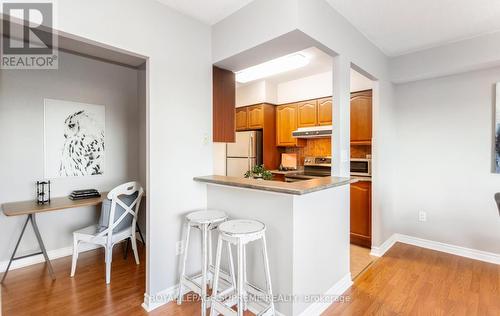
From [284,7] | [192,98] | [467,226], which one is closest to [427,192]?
[467,226]

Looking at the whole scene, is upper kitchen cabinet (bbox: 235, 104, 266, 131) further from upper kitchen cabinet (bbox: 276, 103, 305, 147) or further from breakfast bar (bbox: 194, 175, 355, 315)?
breakfast bar (bbox: 194, 175, 355, 315)

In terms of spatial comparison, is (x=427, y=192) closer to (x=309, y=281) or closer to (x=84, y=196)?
(x=309, y=281)

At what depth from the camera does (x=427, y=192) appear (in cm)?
321

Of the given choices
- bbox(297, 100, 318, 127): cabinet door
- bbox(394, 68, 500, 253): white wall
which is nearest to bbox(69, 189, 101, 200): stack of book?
bbox(297, 100, 318, 127): cabinet door

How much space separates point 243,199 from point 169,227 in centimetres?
68

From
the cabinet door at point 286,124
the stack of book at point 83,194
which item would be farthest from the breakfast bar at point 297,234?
the cabinet door at point 286,124

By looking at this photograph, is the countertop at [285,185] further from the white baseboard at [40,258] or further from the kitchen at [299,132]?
the white baseboard at [40,258]

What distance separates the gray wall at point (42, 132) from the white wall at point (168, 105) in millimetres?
1336

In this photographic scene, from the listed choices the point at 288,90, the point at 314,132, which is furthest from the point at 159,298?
the point at 288,90

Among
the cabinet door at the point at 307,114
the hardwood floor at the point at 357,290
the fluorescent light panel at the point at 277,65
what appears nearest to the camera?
the hardwood floor at the point at 357,290

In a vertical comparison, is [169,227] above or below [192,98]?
below

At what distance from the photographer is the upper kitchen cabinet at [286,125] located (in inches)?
165

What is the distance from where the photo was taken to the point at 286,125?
4.30 metres

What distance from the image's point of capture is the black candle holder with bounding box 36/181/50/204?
8.33 feet
